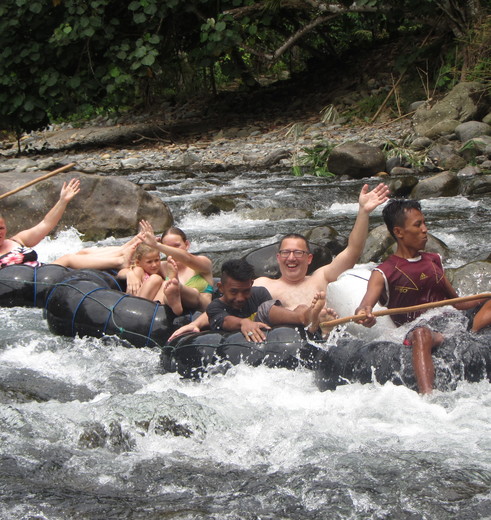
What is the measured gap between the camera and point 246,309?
4996 mm

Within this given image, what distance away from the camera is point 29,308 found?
21.1 ft

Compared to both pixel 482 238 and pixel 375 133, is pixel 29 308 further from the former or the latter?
pixel 375 133

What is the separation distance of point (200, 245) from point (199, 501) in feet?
17.2

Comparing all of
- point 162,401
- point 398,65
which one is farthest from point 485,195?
point 162,401

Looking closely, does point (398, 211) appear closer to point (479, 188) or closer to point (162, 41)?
point (479, 188)

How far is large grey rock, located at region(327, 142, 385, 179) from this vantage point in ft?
37.2

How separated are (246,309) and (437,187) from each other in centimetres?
563

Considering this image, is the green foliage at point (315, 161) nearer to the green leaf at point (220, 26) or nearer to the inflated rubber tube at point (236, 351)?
the green leaf at point (220, 26)

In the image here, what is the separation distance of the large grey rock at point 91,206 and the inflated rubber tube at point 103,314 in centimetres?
305

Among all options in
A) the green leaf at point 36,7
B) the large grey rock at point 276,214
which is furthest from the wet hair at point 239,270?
the green leaf at point 36,7

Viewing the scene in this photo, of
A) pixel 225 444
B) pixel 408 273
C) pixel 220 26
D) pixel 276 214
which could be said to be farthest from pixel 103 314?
pixel 220 26

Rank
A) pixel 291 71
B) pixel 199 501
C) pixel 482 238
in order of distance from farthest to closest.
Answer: pixel 291 71 < pixel 482 238 < pixel 199 501

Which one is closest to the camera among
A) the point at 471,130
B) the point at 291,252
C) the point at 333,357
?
the point at 333,357

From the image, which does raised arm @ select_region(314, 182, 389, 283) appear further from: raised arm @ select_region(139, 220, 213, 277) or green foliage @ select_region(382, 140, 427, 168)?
green foliage @ select_region(382, 140, 427, 168)
